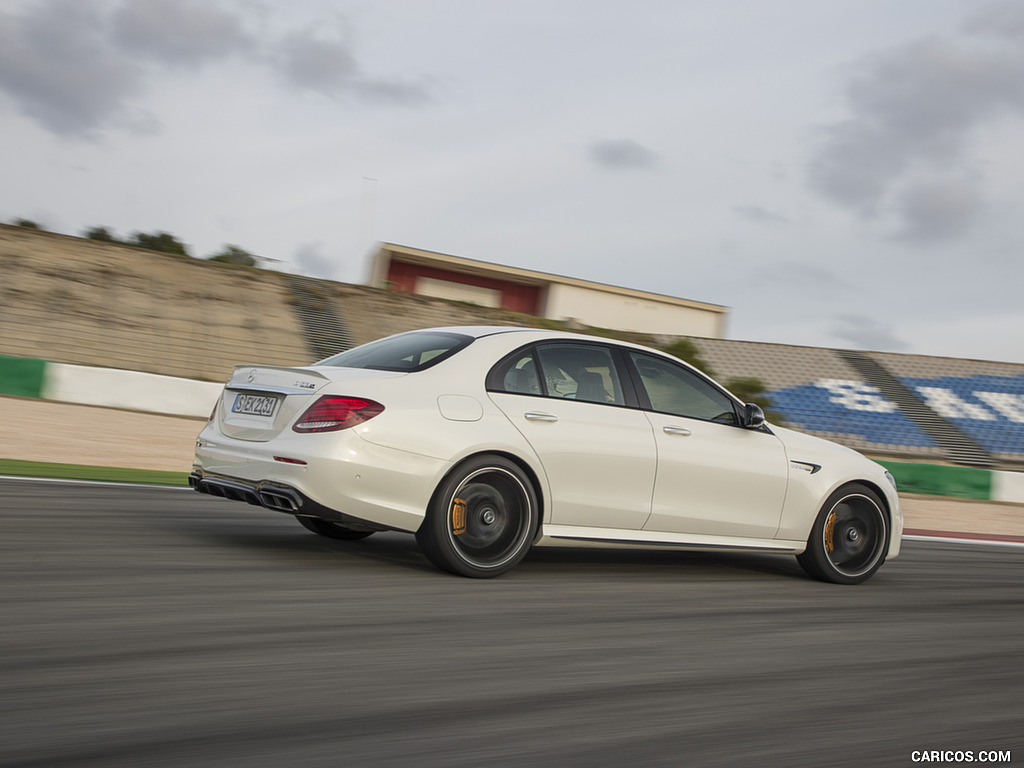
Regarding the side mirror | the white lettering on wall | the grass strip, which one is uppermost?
Result: the white lettering on wall

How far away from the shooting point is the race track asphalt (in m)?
3.07

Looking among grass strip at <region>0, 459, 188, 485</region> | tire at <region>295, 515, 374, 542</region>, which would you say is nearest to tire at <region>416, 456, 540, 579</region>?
tire at <region>295, 515, 374, 542</region>

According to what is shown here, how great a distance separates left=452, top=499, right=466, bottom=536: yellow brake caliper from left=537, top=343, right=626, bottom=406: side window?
0.93 meters

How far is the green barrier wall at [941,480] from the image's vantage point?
2109 centimetres

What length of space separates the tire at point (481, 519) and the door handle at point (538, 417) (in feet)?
0.99

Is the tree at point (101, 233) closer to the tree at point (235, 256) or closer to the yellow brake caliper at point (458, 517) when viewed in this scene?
the tree at point (235, 256)

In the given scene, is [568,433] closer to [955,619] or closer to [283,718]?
[955,619]

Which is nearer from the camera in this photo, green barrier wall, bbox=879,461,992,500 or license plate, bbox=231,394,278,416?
license plate, bbox=231,394,278,416

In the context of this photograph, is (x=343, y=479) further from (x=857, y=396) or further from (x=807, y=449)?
(x=857, y=396)

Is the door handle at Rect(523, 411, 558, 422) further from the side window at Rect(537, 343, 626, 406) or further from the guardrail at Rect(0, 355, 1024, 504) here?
the guardrail at Rect(0, 355, 1024, 504)

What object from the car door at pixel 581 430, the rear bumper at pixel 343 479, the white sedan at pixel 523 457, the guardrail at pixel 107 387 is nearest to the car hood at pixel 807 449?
the white sedan at pixel 523 457

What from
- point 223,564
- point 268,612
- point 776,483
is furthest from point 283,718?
point 776,483

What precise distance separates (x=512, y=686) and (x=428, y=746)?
0.75m

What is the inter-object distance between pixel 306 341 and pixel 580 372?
25543 mm
